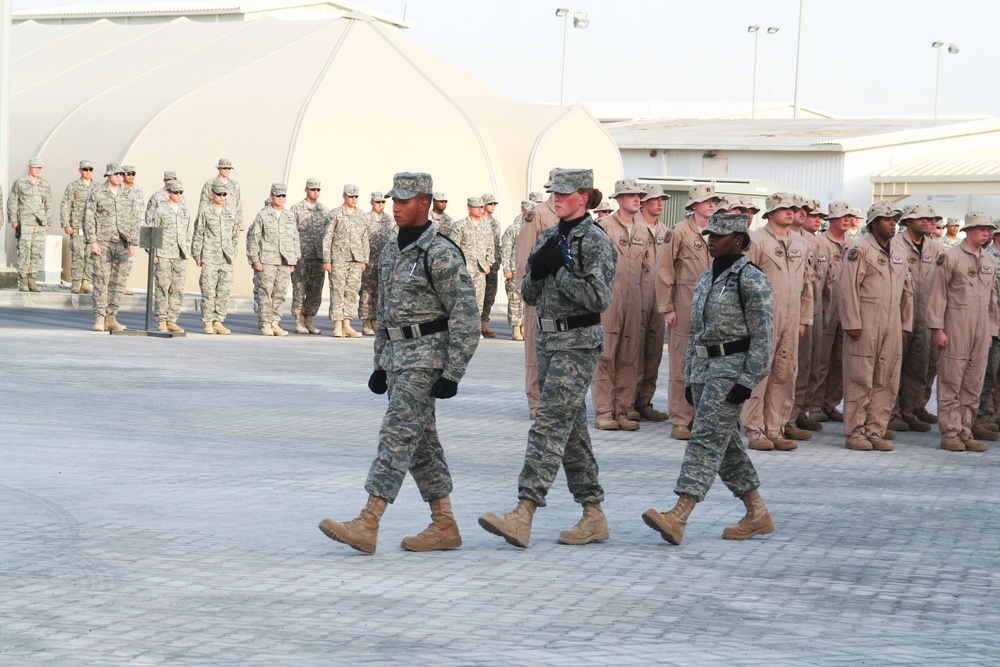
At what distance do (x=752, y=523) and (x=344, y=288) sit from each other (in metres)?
14.3

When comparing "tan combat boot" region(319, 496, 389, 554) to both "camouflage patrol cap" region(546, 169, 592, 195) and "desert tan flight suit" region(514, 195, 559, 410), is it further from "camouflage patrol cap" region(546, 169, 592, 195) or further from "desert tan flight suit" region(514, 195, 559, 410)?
"desert tan flight suit" region(514, 195, 559, 410)

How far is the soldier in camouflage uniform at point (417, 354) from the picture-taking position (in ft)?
25.1

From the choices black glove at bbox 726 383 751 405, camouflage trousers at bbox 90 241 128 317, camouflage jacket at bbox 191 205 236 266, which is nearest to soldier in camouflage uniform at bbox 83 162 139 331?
camouflage trousers at bbox 90 241 128 317

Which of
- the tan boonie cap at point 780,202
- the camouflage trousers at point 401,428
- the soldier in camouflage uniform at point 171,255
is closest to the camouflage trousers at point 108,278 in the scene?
the soldier in camouflage uniform at point 171,255

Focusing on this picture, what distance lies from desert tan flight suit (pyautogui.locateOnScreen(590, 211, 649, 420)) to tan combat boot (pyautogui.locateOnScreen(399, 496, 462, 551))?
553 cm

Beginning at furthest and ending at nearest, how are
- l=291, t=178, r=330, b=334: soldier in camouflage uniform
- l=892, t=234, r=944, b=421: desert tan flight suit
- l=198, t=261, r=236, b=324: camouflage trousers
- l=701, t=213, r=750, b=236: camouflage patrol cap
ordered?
l=291, t=178, r=330, b=334: soldier in camouflage uniform, l=198, t=261, r=236, b=324: camouflage trousers, l=892, t=234, r=944, b=421: desert tan flight suit, l=701, t=213, r=750, b=236: camouflage patrol cap

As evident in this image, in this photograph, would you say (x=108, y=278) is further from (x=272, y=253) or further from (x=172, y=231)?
(x=272, y=253)

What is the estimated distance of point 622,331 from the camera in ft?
44.3

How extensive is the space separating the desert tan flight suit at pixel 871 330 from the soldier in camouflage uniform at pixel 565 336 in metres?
5.46

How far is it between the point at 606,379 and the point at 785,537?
4.77 meters

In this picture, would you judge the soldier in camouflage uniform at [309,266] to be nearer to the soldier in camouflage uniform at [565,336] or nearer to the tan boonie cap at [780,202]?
the tan boonie cap at [780,202]

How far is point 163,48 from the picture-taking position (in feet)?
118

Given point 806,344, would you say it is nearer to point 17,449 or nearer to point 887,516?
point 887,516

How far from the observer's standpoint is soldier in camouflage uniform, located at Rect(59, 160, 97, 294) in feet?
83.8
